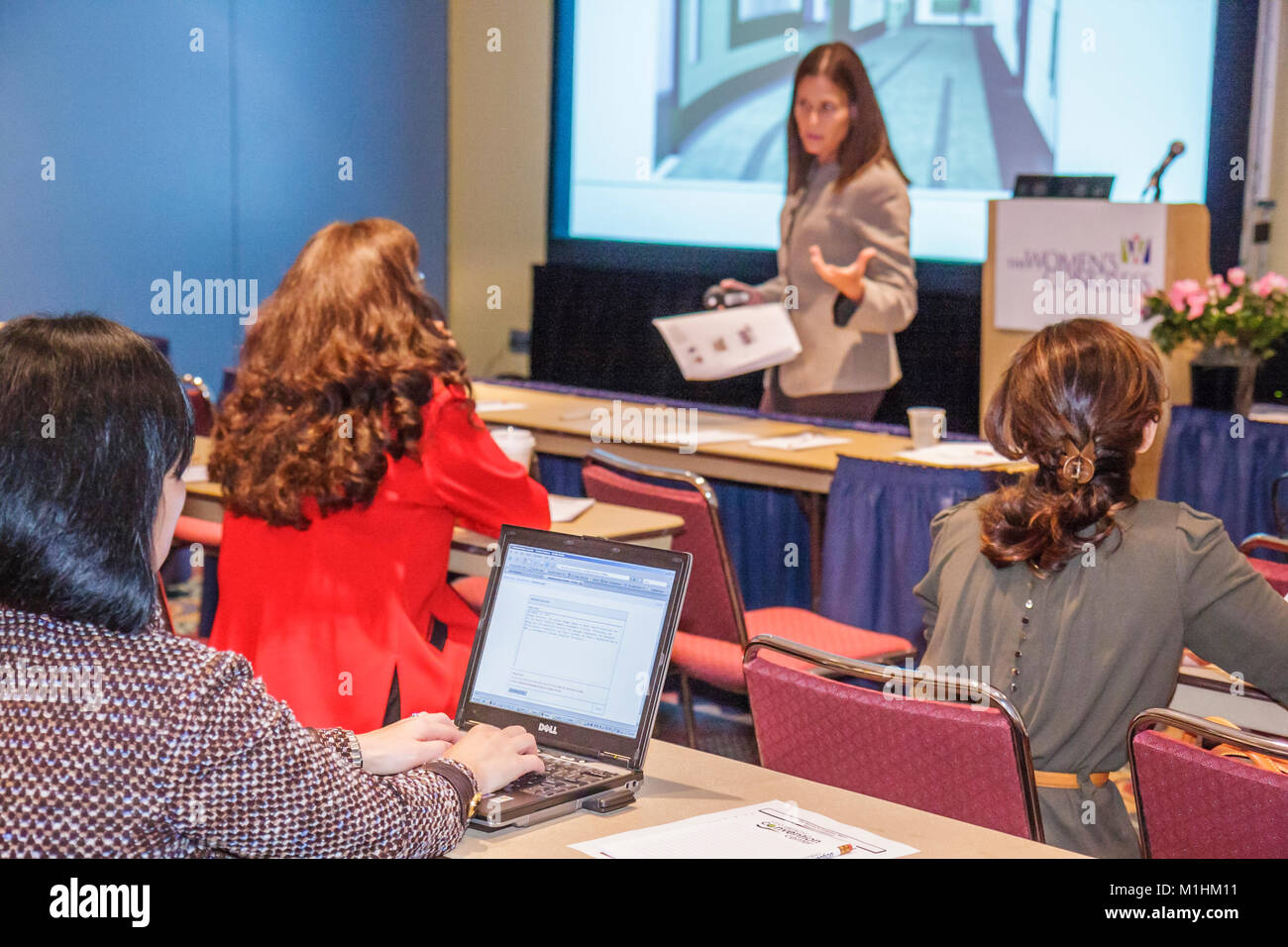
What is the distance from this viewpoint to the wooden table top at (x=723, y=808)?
1406 mm

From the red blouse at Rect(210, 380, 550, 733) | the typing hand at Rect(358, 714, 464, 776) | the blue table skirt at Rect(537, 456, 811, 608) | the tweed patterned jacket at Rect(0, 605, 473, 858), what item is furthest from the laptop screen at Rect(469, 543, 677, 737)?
the blue table skirt at Rect(537, 456, 811, 608)

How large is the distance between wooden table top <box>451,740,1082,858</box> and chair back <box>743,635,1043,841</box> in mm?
135

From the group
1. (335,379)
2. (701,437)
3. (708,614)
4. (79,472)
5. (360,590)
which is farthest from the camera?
(701,437)

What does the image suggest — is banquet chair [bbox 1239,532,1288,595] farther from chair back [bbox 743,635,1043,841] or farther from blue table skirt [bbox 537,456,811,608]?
blue table skirt [bbox 537,456,811,608]

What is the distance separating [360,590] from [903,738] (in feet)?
3.46

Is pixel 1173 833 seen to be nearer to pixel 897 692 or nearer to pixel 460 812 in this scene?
pixel 897 692

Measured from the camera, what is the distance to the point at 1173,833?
1.53 m

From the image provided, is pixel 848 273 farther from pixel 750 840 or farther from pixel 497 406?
pixel 750 840

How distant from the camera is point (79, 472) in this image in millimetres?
1094

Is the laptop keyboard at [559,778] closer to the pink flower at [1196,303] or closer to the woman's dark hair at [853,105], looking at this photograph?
the pink flower at [1196,303]

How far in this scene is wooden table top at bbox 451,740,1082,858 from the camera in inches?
55.4

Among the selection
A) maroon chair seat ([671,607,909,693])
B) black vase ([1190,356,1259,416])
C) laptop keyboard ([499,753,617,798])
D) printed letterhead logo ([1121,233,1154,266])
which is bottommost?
maroon chair seat ([671,607,909,693])

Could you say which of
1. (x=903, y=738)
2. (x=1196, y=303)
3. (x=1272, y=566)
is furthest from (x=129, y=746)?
(x=1196, y=303)

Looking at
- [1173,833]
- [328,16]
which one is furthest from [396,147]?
[1173,833]
